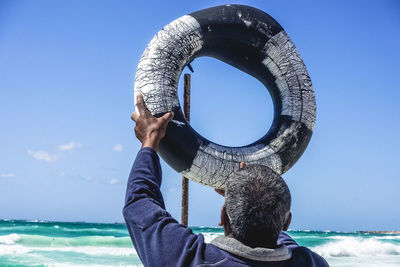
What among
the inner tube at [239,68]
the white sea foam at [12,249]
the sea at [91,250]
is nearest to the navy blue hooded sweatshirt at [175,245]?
the inner tube at [239,68]

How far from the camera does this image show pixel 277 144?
2.76 metres

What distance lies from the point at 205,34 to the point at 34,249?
15.0 metres

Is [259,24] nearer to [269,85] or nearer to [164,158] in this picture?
[269,85]

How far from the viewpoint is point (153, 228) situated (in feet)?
4.39

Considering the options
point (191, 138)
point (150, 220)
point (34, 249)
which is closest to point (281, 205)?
point (150, 220)

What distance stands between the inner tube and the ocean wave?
56.0 feet

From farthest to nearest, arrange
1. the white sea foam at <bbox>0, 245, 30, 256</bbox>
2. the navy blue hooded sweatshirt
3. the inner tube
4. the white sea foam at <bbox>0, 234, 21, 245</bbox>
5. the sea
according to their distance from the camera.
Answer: the white sea foam at <bbox>0, 234, 21, 245</bbox>, the white sea foam at <bbox>0, 245, 30, 256</bbox>, the sea, the inner tube, the navy blue hooded sweatshirt

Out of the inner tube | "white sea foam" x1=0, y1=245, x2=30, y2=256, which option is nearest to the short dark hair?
the inner tube

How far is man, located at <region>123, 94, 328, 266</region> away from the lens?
128 centimetres

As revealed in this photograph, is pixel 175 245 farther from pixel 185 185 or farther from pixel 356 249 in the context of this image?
pixel 356 249

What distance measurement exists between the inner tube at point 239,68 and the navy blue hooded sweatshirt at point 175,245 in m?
0.93

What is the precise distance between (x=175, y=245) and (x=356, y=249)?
19.8m

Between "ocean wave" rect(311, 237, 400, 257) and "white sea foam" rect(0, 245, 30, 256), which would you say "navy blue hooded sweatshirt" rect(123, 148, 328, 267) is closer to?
"white sea foam" rect(0, 245, 30, 256)

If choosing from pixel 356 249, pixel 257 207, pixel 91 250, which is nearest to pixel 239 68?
pixel 257 207
